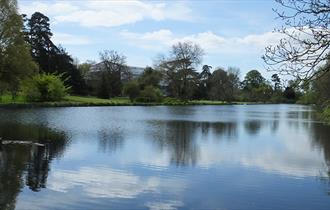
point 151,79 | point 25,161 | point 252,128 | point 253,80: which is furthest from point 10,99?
point 253,80

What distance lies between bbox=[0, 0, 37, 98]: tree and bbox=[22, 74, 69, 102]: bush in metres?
15.0

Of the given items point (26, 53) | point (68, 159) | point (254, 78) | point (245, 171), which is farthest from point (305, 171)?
point (254, 78)

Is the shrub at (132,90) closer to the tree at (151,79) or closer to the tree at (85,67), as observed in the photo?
the tree at (151,79)

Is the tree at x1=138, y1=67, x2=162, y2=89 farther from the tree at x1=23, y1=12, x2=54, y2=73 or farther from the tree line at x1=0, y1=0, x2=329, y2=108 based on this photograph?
the tree at x1=23, y1=12, x2=54, y2=73

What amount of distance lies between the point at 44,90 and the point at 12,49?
1925cm

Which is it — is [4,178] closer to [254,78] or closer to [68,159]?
[68,159]

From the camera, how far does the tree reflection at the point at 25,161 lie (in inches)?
424

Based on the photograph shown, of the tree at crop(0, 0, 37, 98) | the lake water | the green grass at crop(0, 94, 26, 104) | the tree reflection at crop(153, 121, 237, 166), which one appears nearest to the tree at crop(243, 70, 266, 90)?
the green grass at crop(0, 94, 26, 104)

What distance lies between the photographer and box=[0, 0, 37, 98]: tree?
3709 cm

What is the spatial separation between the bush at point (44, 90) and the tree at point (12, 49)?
15.0 m

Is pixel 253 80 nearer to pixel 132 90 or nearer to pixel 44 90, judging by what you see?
pixel 132 90

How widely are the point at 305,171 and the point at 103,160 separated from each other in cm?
720

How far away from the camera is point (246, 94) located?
119438 millimetres

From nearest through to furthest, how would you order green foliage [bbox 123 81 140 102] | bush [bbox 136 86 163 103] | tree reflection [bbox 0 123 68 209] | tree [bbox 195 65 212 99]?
tree reflection [bbox 0 123 68 209]
bush [bbox 136 86 163 103]
green foliage [bbox 123 81 140 102]
tree [bbox 195 65 212 99]
